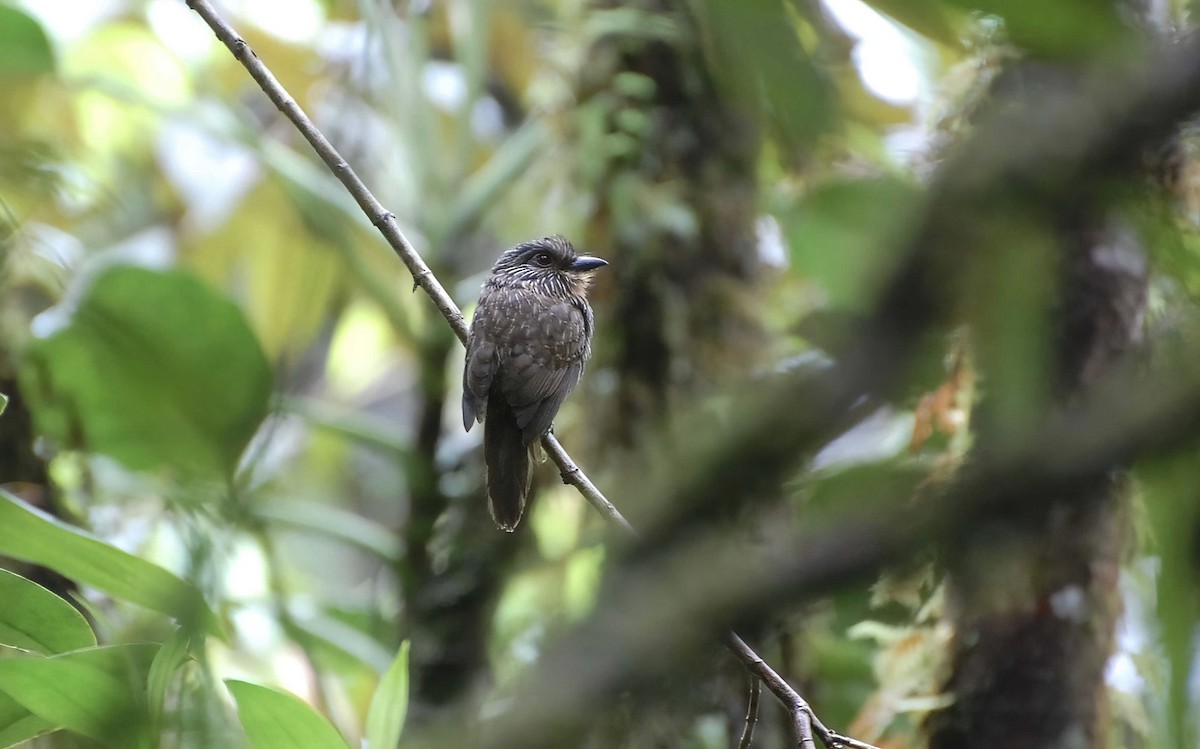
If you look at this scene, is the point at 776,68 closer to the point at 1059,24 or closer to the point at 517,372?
the point at 1059,24

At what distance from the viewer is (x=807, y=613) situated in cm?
38

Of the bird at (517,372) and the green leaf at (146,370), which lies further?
the bird at (517,372)

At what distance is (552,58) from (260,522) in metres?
1.39

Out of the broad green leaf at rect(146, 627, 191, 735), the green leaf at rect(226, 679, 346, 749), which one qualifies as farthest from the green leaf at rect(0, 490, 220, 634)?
the broad green leaf at rect(146, 627, 191, 735)

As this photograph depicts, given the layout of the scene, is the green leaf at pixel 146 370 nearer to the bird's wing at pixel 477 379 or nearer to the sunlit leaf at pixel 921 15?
the bird's wing at pixel 477 379

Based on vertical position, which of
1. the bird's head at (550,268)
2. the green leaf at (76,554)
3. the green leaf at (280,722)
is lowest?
the green leaf at (280,722)

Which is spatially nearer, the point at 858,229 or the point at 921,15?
the point at 921,15

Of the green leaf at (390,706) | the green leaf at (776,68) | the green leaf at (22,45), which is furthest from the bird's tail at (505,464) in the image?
the green leaf at (776,68)

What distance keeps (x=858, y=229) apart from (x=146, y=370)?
1.32 meters

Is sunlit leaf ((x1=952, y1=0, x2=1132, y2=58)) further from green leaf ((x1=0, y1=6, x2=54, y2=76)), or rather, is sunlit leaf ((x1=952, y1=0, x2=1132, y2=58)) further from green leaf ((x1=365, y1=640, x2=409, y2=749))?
green leaf ((x1=0, y1=6, x2=54, y2=76))

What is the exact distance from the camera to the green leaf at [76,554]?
3.61ft

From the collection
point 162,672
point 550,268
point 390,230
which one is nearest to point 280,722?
point 162,672

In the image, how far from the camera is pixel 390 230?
4.76ft

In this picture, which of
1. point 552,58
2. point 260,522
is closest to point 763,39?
point 260,522
